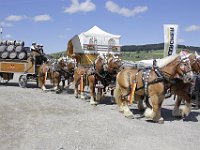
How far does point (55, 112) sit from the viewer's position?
12.5m

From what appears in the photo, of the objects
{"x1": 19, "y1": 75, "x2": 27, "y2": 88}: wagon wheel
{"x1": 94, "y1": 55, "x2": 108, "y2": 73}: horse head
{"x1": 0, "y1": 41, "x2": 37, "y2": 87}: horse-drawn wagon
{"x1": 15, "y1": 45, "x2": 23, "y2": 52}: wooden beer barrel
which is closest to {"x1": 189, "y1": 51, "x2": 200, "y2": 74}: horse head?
{"x1": 94, "y1": 55, "x2": 108, "y2": 73}: horse head

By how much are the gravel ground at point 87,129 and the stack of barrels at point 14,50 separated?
8.11 meters

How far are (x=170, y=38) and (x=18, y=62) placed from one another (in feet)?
27.4

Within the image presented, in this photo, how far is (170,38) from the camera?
59.9 feet

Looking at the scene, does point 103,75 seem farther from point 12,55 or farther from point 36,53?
point 12,55

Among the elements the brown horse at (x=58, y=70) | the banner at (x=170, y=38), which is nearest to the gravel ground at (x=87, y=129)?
the brown horse at (x=58, y=70)

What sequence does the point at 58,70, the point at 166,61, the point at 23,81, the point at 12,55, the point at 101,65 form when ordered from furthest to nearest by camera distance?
the point at 12,55 < the point at 23,81 < the point at 58,70 < the point at 101,65 < the point at 166,61

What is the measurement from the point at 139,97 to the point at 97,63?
2763 mm

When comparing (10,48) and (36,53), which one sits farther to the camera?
(10,48)

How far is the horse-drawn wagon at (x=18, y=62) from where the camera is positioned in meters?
21.0

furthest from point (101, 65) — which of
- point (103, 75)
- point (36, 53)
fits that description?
point (36, 53)

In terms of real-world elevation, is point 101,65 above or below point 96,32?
below

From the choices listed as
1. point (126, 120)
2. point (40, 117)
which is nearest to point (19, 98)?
point (40, 117)

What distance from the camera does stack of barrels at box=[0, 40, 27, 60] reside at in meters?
21.7
